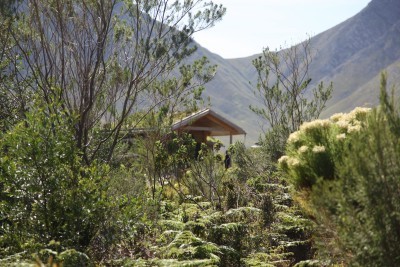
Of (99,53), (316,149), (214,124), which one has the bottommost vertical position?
(316,149)

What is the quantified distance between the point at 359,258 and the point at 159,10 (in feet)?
30.8

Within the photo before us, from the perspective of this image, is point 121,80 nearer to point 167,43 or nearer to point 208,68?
point 167,43

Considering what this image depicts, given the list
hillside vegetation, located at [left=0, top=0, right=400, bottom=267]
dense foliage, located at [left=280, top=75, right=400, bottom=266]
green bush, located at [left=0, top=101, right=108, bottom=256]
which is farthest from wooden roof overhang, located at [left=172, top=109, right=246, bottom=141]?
dense foliage, located at [left=280, top=75, right=400, bottom=266]

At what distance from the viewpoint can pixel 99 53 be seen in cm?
970

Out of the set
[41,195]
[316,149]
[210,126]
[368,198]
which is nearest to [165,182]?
[41,195]

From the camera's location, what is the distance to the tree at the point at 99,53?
9992mm

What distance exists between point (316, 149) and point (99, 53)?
6.78 m

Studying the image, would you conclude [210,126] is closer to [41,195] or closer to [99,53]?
[99,53]

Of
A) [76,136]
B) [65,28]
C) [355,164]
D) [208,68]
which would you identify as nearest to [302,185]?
[355,164]

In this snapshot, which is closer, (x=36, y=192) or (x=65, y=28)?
(x=36, y=192)

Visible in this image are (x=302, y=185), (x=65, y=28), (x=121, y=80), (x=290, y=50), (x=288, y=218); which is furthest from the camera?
(x=290, y=50)

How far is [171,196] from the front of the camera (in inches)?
489

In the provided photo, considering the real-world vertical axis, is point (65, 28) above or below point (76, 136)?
above

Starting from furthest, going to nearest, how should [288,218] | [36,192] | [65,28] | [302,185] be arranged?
[65,28] < [288,218] < [36,192] < [302,185]
